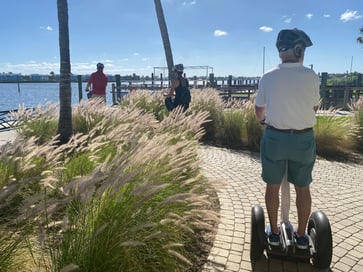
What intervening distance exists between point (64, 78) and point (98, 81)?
9.68 feet

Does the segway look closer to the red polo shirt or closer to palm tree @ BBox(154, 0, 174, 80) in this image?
the red polo shirt

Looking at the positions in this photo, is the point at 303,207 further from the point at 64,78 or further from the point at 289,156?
the point at 64,78

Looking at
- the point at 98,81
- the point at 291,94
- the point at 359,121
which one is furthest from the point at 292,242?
the point at 98,81

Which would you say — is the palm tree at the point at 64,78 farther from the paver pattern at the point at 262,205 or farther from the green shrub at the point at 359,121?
the green shrub at the point at 359,121

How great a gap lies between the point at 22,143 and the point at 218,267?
2.18 m

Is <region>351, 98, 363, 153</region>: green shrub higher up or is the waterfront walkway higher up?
<region>351, 98, 363, 153</region>: green shrub

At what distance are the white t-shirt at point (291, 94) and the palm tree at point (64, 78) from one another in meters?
4.64

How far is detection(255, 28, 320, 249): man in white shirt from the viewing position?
266 centimetres

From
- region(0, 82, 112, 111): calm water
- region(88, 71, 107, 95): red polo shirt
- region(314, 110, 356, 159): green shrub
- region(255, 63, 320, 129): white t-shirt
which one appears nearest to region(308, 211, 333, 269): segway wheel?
region(255, 63, 320, 129): white t-shirt

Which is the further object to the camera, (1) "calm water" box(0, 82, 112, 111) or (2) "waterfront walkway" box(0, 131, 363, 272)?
(1) "calm water" box(0, 82, 112, 111)

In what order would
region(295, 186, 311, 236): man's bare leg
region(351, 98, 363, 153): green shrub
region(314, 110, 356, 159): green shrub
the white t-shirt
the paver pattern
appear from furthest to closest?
region(351, 98, 363, 153): green shrub → region(314, 110, 356, 159): green shrub → the paver pattern → region(295, 186, 311, 236): man's bare leg → the white t-shirt

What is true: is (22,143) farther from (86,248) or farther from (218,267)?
(218,267)

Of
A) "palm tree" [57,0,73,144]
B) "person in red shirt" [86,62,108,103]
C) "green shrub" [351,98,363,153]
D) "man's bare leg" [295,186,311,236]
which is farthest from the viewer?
"person in red shirt" [86,62,108,103]

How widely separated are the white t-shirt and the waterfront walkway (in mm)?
811
